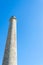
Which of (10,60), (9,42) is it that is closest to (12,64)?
(10,60)

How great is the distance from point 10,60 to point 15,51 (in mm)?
1606

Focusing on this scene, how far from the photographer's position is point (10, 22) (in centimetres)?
2027

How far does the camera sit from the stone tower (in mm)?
15883

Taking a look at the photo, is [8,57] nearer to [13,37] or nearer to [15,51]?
[15,51]

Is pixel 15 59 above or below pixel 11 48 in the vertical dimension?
below

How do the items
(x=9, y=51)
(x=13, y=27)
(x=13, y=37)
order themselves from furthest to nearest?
(x=13, y=27) → (x=13, y=37) → (x=9, y=51)

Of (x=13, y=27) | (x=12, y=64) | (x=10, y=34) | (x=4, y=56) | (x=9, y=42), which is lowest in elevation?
(x=12, y=64)

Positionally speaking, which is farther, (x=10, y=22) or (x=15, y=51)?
(x=10, y=22)

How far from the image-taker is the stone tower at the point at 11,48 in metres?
15.9

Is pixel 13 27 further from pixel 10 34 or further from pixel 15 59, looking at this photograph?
pixel 15 59

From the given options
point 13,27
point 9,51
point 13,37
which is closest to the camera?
point 9,51

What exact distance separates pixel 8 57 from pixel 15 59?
872mm

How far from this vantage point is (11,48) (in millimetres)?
16953

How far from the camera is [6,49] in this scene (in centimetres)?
1694
